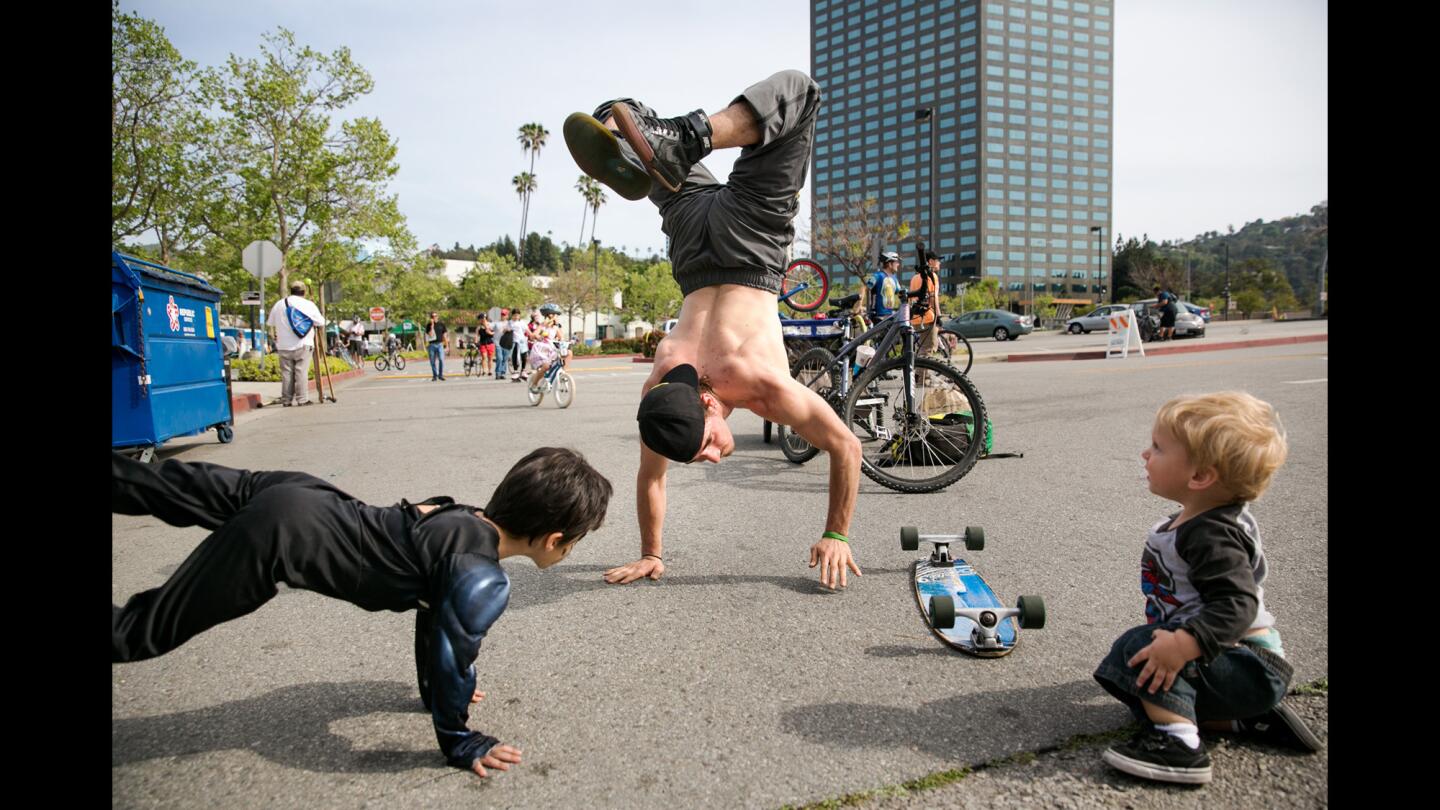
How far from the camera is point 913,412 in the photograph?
5.32m

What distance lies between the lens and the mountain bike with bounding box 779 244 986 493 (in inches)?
202

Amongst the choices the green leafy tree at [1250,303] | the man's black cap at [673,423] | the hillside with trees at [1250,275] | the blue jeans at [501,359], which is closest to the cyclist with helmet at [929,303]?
the man's black cap at [673,423]

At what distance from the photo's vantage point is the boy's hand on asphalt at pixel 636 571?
339 cm

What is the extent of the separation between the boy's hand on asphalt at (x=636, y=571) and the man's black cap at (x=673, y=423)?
1.01 meters

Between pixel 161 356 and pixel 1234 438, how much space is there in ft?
24.6

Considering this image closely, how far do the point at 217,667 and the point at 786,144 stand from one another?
2.62 m

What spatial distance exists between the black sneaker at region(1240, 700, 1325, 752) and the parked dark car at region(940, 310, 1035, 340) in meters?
37.1

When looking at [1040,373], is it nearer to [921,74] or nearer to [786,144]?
[786,144]

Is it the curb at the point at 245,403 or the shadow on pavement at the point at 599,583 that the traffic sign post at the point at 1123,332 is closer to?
the curb at the point at 245,403

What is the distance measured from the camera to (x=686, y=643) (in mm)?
2678

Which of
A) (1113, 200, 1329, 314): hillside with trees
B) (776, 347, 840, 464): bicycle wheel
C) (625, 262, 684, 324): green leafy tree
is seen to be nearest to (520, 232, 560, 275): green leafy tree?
(625, 262, 684, 324): green leafy tree

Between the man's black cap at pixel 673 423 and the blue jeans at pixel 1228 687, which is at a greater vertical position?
the man's black cap at pixel 673 423

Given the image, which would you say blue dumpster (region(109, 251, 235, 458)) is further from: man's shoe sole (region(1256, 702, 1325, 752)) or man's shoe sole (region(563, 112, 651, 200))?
man's shoe sole (region(1256, 702, 1325, 752))
